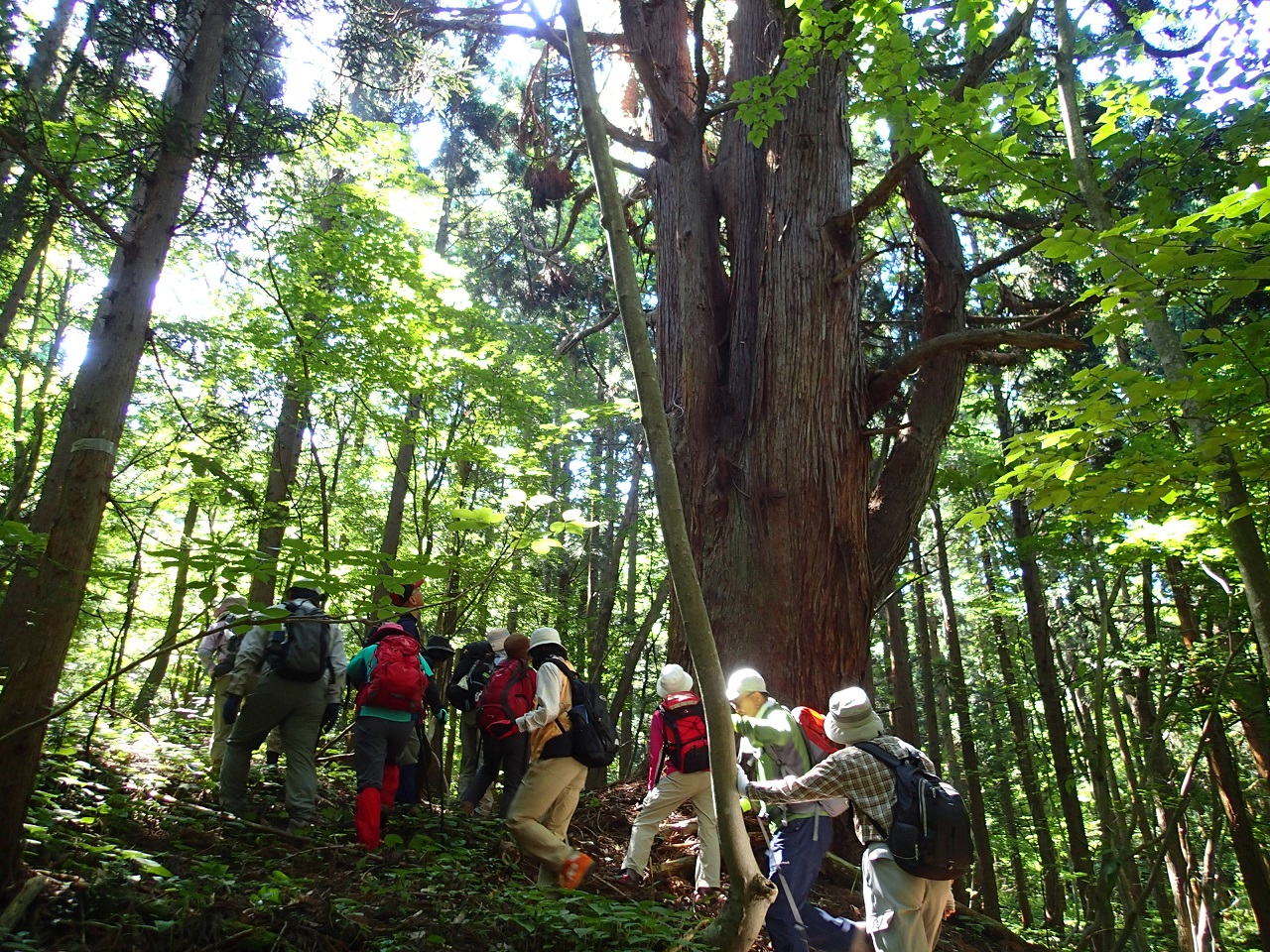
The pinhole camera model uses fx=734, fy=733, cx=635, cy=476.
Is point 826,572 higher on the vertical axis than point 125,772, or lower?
A: higher

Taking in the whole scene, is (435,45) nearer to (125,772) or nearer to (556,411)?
(125,772)

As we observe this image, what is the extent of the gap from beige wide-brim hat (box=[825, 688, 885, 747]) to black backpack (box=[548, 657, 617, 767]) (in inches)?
64.9

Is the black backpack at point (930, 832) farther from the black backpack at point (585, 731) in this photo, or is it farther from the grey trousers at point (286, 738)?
the grey trousers at point (286, 738)

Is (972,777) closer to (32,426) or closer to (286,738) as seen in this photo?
(286,738)

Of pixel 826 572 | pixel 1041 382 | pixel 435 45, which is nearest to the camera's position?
pixel 826 572

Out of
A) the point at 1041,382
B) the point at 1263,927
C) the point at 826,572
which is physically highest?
the point at 1041,382

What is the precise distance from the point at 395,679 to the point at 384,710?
0.25 m

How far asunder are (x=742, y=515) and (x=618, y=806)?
2615 mm

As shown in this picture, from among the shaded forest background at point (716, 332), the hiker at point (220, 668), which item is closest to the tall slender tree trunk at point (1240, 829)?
the shaded forest background at point (716, 332)

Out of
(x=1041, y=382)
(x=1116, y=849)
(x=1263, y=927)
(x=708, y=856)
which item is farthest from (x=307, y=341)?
(x=1263, y=927)

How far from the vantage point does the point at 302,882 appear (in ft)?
12.3

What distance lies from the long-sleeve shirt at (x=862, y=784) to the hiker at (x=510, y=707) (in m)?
2.26

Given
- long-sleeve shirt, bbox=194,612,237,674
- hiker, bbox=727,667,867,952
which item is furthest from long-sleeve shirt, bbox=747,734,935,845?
long-sleeve shirt, bbox=194,612,237,674

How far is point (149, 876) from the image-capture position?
10.9 ft
